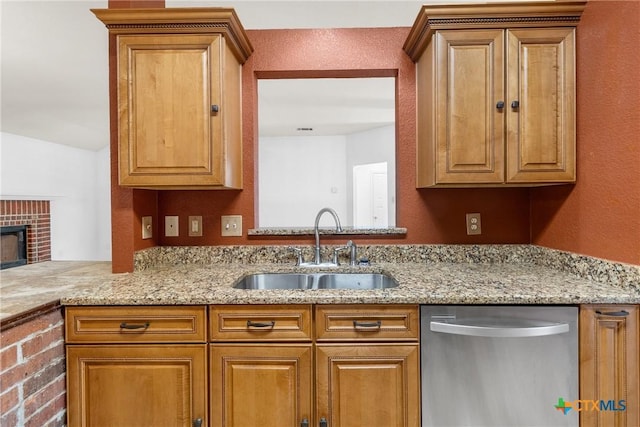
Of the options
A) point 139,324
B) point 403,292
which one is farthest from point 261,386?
point 403,292

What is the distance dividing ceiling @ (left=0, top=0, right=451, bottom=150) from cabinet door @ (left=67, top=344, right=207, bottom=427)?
82.6 inches

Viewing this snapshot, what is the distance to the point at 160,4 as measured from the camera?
2080 mm

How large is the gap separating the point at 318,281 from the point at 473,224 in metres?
0.95

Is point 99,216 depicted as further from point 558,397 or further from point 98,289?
point 558,397

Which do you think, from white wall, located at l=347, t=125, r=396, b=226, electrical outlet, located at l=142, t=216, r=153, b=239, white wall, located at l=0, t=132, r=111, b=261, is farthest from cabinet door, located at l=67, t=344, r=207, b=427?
white wall, located at l=347, t=125, r=396, b=226

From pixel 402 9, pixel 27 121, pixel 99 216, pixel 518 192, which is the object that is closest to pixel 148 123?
pixel 402 9

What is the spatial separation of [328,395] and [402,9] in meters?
2.33

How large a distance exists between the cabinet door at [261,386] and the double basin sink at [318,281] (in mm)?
527

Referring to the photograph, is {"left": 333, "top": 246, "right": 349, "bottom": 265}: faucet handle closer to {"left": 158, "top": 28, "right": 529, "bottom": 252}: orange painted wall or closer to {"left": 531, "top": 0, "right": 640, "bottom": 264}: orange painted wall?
{"left": 158, "top": 28, "right": 529, "bottom": 252}: orange painted wall

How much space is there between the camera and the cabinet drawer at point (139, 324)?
56.1 inches

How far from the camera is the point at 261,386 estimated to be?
1.42 meters

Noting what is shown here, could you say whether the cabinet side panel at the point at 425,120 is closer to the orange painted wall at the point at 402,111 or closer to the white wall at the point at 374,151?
the orange painted wall at the point at 402,111

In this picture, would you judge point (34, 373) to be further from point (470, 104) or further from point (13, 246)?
point (13, 246)

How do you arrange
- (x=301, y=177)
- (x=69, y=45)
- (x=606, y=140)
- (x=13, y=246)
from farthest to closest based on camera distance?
(x=301, y=177) → (x=13, y=246) → (x=69, y=45) → (x=606, y=140)
